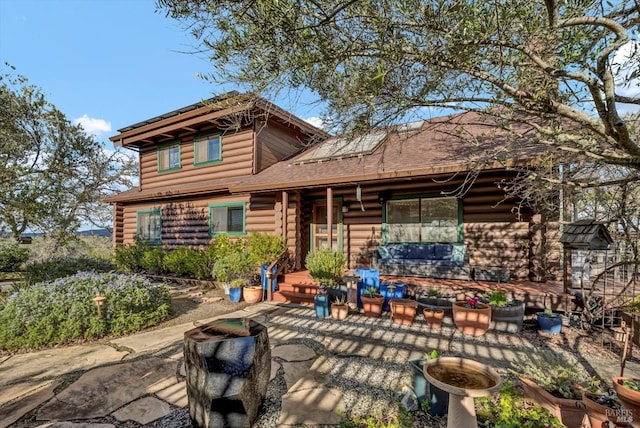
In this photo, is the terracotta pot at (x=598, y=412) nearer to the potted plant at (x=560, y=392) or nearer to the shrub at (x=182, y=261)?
the potted plant at (x=560, y=392)

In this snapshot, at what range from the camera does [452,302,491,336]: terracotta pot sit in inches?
181

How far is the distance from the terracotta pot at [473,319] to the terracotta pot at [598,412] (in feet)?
7.74

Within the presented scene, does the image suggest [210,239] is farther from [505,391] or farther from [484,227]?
[505,391]

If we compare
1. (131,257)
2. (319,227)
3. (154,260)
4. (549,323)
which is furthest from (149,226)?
(549,323)

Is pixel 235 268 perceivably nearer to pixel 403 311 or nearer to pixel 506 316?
pixel 403 311

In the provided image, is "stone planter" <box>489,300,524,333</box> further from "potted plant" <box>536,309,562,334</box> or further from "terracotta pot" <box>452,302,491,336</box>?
"potted plant" <box>536,309,562,334</box>

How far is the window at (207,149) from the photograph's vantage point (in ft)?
33.7

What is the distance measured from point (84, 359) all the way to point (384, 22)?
209 inches

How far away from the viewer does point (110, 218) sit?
1570 centimetres

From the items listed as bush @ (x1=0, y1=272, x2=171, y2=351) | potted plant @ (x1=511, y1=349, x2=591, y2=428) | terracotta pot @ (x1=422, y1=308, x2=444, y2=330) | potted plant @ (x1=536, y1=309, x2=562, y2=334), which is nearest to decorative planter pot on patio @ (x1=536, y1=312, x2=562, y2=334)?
potted plant @ (x1=536, y1=309, x2=562, y2=334)

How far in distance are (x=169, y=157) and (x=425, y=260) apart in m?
10.4

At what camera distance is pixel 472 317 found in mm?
4641

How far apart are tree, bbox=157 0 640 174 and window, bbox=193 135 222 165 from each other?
25.4 feet

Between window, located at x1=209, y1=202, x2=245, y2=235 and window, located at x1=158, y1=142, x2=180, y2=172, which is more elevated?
window, located at x1=158, y1=142, x2=180, y2=172
